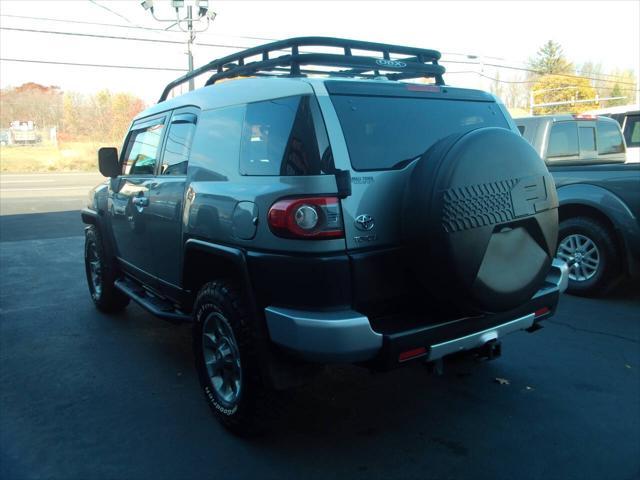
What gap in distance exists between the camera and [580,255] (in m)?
5.84

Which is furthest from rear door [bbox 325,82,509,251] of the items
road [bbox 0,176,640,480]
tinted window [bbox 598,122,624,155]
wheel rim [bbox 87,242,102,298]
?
tinted window [bbox 598,122,624,155]

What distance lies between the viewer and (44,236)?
10266 mm

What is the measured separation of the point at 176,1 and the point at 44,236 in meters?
11.0

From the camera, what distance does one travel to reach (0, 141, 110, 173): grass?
35.7 metres

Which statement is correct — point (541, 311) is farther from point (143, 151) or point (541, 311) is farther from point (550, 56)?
point (550, 56)

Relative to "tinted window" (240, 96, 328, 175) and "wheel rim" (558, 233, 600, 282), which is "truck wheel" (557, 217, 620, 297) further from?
"tinted window" (240, 96, 328, 175)

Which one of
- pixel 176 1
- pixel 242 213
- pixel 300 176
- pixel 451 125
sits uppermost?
pixel 176 1

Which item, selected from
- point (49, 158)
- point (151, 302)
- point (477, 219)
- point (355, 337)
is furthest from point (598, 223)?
point (49, 158)

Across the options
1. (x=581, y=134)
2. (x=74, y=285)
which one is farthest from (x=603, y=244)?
(x=74, y=285)

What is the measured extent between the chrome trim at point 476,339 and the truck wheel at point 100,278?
3.43m

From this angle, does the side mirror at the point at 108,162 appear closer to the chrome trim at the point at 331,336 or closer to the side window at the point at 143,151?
the side window at the point at 143,151

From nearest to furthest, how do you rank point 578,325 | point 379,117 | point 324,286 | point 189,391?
point 324,286 < point 379,117 < point 189,391 < point 578,325

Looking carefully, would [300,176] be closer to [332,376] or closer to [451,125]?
[451,125]

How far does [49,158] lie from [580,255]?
134 feet
